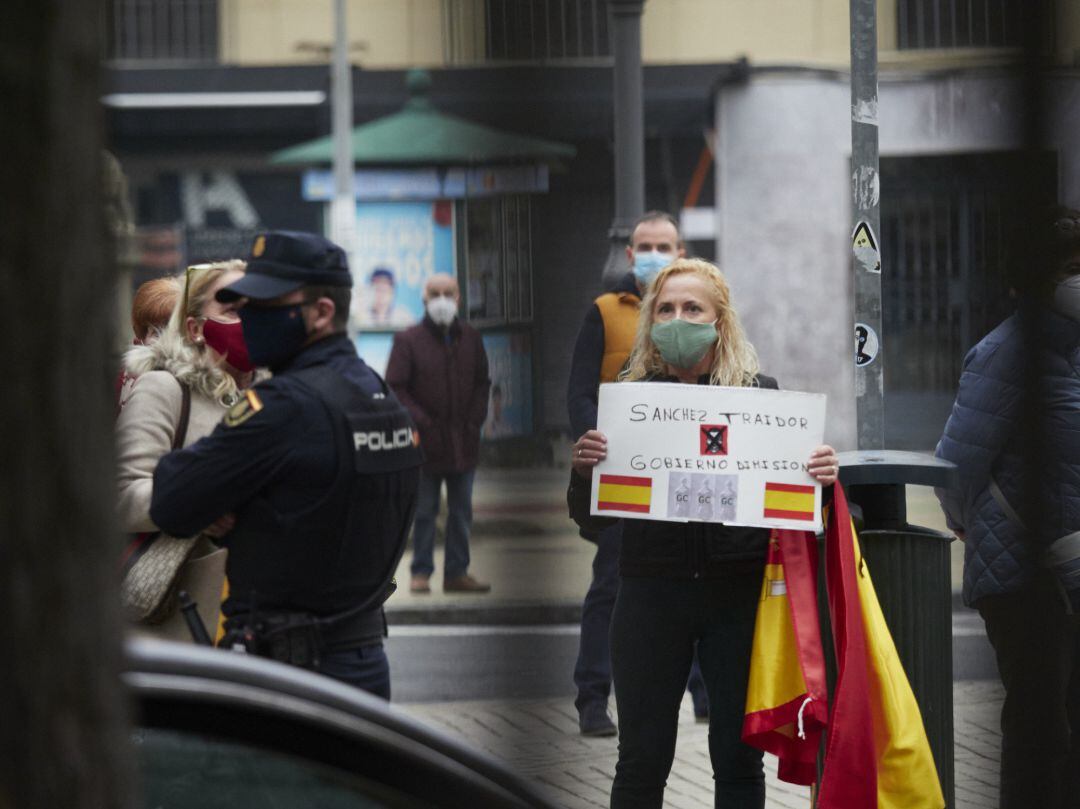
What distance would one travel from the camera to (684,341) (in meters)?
3.87

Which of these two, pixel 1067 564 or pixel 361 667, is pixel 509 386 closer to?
pixel 1067 564

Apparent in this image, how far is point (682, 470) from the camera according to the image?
3740 millimetres

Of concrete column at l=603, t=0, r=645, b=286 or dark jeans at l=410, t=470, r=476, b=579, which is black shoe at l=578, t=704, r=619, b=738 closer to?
concrete column at l=603, t=0, r=645, b=286

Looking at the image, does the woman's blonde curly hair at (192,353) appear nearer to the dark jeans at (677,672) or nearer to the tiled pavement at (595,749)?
the dark jeans at (677,672)

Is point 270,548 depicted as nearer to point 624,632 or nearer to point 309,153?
point 624,632

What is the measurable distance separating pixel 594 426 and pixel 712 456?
1.91 m

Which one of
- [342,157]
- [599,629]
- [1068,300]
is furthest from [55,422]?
[342,157]

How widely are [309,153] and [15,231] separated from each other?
42.6 ft

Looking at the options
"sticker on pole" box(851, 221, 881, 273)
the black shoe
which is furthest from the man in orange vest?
"sticker on pole" box(851, 221, 881, 273)

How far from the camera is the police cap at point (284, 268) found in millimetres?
3293

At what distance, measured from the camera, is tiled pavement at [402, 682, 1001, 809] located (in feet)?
16.3

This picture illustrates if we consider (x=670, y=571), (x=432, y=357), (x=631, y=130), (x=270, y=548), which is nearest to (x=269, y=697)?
(x=270, y=548)

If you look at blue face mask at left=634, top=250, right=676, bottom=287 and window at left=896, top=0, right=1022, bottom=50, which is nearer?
blue face mask at left=634, top=250, right=676, bottom=287

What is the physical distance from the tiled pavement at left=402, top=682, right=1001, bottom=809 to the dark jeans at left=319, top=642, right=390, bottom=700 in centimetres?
113
